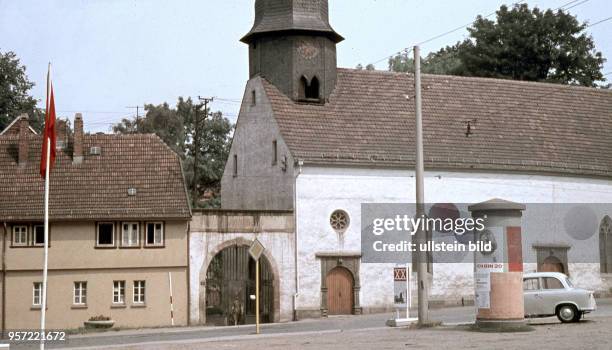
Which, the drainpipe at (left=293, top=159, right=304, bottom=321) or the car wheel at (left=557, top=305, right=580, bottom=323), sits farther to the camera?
the drainpipe at (left=293, top=159, right=304, bottom=321)

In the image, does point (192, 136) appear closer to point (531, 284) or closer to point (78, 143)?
point (78, 143)

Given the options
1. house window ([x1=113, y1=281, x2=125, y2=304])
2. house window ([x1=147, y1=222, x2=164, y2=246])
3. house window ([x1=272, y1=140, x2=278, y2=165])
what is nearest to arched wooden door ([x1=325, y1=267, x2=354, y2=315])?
house window ([x1=272, y1=140, x2=278, y2=165])

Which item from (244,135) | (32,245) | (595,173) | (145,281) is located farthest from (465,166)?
(32,245)

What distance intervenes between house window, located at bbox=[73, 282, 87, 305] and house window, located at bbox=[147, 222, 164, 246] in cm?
313

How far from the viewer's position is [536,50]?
6456 cm

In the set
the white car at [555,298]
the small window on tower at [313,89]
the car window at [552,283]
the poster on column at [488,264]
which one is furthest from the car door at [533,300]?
the small window on tower at [313,89]

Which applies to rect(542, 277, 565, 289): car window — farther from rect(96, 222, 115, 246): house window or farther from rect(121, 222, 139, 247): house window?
rect(96, 222, 115, 246): house window

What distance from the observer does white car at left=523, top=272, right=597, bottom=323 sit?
2980 cm

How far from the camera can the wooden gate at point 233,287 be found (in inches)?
1639

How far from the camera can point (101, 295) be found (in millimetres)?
39812

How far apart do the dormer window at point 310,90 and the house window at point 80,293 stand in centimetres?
1325

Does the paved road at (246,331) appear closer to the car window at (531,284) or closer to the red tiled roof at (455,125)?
the car window at (531,284)

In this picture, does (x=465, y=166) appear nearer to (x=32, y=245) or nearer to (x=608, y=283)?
(x=608, y=283)

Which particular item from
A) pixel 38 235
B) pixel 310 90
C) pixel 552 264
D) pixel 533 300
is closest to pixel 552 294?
pixel 533 300
